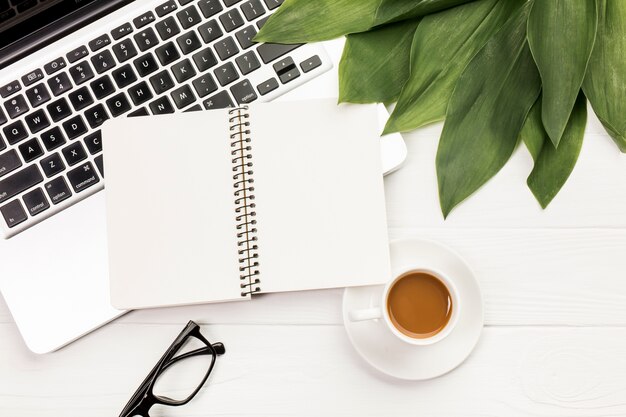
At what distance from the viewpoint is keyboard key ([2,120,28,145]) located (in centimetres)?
50

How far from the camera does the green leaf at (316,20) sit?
0.49 m

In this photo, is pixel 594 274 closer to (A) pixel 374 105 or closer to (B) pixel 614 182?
(B) pixel 614 182

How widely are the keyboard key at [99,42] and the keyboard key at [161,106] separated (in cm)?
7

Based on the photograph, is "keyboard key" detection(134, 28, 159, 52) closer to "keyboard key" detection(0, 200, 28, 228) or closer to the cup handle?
"keyboard key" detection(0, 200, 28, 228)

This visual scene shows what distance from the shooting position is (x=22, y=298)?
1.67ft

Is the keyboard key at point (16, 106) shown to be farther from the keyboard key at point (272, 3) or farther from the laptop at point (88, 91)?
the keyboard key at point (272, 3)

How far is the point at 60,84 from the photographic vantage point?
0.51 m

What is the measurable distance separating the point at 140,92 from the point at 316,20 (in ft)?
0.59

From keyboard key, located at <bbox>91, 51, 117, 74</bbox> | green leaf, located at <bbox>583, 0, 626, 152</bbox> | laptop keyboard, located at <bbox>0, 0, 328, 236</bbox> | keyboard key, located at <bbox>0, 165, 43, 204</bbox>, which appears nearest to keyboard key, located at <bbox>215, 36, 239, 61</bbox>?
laptop keyboard, located at <bbox>0, 0, 328, 236</bbox>

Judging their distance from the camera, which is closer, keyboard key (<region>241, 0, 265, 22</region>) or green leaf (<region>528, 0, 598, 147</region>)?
green leaf (<region>528, 0, 598, 147</region>)

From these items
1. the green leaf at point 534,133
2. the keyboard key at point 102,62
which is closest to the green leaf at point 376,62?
the green leaf at point 534,133

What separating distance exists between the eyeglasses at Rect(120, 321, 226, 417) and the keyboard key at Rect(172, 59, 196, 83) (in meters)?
0.24

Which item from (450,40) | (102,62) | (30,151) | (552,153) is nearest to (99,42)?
(102,62)

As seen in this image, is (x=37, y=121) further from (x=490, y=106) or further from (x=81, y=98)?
(x=490, y=106)
